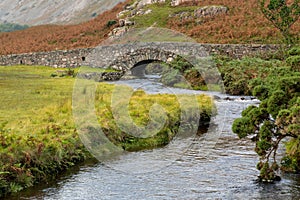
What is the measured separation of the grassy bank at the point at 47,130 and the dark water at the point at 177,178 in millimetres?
703

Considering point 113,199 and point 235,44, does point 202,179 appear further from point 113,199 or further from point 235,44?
point 235,44

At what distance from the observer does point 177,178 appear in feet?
61.3

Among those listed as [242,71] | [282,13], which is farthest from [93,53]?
[282,13]

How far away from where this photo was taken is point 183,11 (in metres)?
83.8

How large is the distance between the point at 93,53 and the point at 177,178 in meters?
→ 49.6

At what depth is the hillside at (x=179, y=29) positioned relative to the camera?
230 ft

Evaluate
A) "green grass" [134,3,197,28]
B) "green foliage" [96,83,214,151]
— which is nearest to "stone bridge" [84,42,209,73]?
"green grass" [134,3,197,28]

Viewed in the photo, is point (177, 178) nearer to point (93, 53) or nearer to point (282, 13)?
point (282, 13)

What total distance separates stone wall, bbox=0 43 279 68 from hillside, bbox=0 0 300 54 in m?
4.68

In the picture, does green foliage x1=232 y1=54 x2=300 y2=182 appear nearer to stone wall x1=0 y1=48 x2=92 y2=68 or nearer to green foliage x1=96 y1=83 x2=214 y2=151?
green foliage x1=96 y1=83 x2=214 y2=151

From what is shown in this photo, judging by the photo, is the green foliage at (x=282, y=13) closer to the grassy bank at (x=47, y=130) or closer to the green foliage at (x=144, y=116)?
the grassy bank at (x=47, y=130)

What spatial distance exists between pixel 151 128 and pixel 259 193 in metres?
9.69

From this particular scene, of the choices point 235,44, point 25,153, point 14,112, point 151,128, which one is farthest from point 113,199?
point 235,44

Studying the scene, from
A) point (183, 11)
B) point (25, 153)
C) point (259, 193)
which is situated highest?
point (183, 11)
